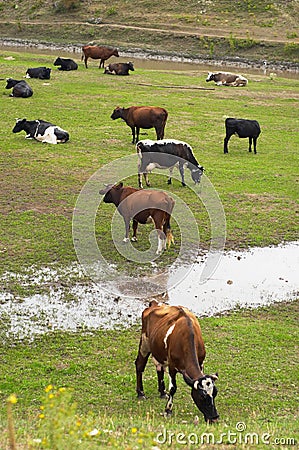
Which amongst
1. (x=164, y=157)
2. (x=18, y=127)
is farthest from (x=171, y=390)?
(x=18, y=127)

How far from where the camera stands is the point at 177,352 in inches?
254

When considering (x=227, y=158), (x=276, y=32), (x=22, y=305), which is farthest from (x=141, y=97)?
(x=276, y=32)

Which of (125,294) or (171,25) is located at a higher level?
(125,294)

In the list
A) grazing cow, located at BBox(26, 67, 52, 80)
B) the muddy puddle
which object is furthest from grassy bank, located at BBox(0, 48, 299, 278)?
the muddy puddle

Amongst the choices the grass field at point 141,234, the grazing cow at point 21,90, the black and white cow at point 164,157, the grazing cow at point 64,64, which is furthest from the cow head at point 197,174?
the grazing cow at point 64,64

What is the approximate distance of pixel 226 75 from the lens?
29438mm

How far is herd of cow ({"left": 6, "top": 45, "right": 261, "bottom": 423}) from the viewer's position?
248 inches

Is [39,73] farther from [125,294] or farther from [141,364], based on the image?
[141,364]

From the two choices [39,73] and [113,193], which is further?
[39,73]

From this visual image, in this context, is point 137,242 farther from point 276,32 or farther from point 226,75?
point 276,32

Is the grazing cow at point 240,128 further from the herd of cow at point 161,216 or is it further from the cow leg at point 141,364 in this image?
the cow leg at point 141,364

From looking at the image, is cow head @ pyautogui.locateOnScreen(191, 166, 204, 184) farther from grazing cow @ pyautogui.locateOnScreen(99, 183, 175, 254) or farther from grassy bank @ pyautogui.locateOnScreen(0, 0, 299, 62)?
grassy bank @ pyautogui.locateOnScreen(0, 0, 299, 62)

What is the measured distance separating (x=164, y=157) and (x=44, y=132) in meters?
4.71

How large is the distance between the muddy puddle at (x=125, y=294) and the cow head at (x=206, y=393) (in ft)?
9.60
